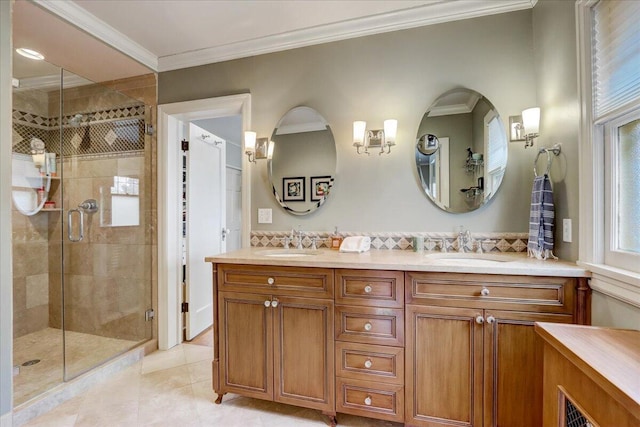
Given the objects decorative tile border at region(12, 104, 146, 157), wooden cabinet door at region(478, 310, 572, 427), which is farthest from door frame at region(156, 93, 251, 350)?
wooden cabinet door at region(478, 310, 572, 427)

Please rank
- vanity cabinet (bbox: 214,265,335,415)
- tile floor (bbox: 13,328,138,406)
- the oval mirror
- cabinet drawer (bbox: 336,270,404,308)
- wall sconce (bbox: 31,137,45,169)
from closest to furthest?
cabinet drawer (bbox: 336,270,404,308) → vanity cabinet (bbox: 214,265,335,415) → tile floor (bbox: 13,328,138,406) → the oval mirror → wall sconce (bbox: 31,137,45,169)

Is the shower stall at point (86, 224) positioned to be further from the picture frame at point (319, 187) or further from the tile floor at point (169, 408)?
the picture frame at point (319, 187)

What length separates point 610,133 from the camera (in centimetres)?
130

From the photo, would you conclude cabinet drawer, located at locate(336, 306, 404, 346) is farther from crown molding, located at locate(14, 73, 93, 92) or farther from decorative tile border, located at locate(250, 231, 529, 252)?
crown molding, located at locate(14, 73, 93, 92)

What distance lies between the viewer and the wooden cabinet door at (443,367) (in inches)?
57.3

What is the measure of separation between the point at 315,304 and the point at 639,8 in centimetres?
186

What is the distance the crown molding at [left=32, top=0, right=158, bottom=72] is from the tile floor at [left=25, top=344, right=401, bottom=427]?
2546 mm

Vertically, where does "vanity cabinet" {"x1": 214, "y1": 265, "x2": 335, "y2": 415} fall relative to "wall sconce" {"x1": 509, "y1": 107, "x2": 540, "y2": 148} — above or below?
below

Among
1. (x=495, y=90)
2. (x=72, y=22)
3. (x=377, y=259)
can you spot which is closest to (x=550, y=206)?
(x=495, y=90)

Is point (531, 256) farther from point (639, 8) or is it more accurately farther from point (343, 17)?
point (343, 17)

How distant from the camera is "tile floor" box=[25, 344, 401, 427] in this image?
1.71 metres

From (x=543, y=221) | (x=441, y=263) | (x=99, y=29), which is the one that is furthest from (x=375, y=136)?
(x=99, y=29)

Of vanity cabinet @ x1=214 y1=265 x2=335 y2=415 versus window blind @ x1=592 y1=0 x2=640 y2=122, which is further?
vanity cabinet @ x1=214 y1=265 x2=335 y2=415

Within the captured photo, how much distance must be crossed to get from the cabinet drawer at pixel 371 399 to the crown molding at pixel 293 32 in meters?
2.33
